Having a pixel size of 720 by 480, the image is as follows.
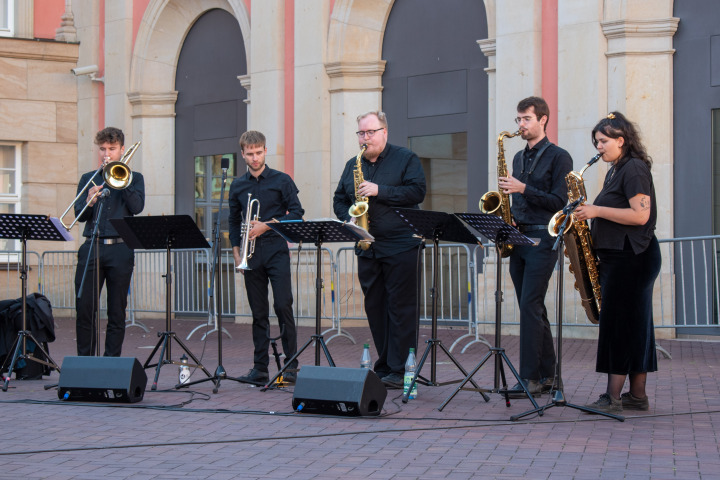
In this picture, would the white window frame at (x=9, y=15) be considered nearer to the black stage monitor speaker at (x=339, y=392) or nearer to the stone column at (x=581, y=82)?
the stone column at (x=581, y=82)

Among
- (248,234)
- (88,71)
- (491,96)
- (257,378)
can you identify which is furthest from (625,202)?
(88,71)

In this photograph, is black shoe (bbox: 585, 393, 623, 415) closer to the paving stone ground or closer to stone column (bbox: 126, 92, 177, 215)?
the paving stone ground

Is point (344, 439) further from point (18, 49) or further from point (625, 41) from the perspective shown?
point (18, 49)

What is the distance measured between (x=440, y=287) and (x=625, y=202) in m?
6.85

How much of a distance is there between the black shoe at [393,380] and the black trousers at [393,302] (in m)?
0.04

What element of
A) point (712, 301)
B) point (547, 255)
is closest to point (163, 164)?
point (712, 301)

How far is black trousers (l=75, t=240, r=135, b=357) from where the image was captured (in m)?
9.19

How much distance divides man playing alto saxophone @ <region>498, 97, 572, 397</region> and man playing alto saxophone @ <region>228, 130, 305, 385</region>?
1957mm

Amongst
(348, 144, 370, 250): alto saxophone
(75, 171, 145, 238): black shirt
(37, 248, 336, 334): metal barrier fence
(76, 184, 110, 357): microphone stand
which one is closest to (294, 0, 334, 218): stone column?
(37, 248, 336, 334): metal barrier fence

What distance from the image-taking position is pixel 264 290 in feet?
29.2

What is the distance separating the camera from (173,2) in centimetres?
1822

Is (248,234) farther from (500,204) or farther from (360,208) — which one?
(500,204)

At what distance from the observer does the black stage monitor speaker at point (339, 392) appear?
7043 mm

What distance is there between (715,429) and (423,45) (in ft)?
30.5
